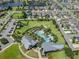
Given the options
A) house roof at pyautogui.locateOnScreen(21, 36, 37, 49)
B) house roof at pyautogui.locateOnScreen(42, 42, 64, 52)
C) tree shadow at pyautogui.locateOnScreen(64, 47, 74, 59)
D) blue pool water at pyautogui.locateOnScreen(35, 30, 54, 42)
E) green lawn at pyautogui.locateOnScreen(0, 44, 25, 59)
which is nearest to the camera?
green lawn at pyautogui.locateOnScreen(0, 44, 25, 59)

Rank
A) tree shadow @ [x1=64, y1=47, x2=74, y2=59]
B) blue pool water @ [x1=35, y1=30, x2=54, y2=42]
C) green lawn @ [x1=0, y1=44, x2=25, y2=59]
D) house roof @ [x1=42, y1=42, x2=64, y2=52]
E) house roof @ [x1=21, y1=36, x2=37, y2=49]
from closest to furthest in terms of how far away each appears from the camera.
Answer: green lawn @ [x1=0, y1=44, x2=25, y2=59], tree shadow @ [x1=64, y1=47, x2=74, y2=59], house roof @ [x1=42, y1=42, x2=64, y2=52], house roof @ [x1=21, y1=36, x2=37, y2=49], blue pool water @ [x1=35, y1=30, x2=54, y2=42]

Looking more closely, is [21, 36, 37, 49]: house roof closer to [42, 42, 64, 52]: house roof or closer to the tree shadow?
[42, 42, 64, 52]: house roof

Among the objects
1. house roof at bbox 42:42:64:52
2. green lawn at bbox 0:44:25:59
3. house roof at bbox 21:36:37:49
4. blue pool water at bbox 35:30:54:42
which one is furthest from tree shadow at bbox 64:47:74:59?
green lawn at bbox 0:44:25:59

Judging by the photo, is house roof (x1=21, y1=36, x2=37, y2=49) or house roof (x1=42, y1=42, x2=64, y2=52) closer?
house roof (x1=42, y1=42, x2=64, y2=52)

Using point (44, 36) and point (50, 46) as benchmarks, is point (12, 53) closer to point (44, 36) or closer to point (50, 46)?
point (50, 46)

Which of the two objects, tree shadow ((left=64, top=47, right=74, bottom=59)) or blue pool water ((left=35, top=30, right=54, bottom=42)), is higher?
tree shadow ((left=64, top=47, right=74, bottom=59))

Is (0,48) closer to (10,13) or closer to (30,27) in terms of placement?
(30,27)

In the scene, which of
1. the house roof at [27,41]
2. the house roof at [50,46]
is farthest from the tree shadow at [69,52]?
the house roof at [27,41]

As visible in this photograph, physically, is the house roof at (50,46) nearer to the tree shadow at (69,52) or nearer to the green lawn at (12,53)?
the tree shadow at (69,52)
